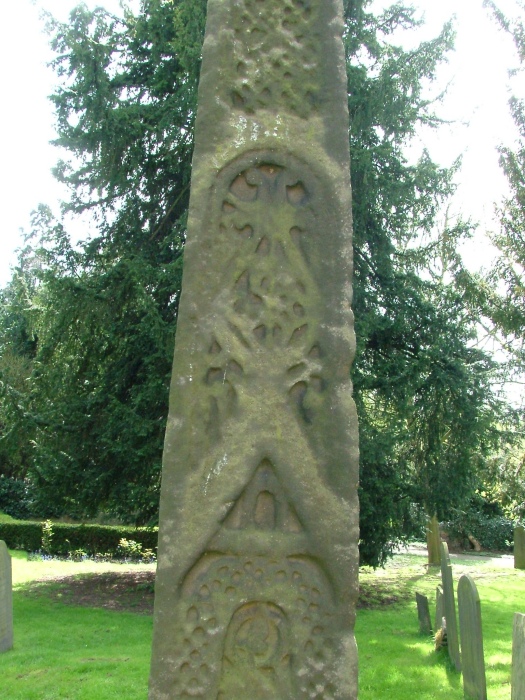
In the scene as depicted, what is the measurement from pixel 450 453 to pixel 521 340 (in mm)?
4444

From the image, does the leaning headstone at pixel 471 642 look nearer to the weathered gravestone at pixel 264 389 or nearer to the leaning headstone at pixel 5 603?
the weathered gravestone at pixel 264 389

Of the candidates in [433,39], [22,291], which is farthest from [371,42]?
[22,291]

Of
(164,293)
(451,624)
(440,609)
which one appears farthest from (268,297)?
(164,293)

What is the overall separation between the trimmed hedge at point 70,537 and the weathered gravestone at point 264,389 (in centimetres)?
1743

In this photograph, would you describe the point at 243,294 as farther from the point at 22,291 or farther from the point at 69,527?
the point at 22,291

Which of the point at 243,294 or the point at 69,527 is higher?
the point at 243,294

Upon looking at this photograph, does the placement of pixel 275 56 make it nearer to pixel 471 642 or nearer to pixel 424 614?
pixel 471 642

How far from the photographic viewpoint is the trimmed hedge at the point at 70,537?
2044cm

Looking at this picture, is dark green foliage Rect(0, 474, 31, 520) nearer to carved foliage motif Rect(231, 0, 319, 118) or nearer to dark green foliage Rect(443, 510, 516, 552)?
dark green foliage Rect(443, 510, 516, 552)

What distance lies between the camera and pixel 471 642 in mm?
6211

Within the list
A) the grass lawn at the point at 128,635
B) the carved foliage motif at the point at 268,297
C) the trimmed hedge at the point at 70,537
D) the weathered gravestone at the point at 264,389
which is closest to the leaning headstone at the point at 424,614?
the grass lawn at the point at 128,635

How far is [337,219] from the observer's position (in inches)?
155

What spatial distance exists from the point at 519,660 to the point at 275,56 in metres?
3.69

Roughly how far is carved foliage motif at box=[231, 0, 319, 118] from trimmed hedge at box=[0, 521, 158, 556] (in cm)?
1784
